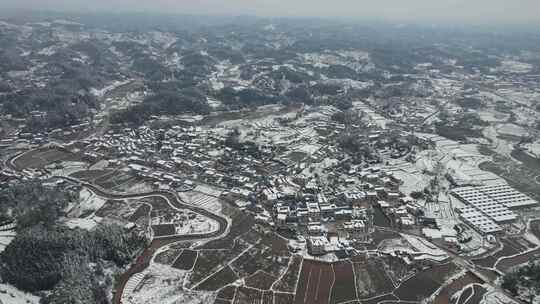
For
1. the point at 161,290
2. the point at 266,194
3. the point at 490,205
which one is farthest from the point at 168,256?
the point at 490,205

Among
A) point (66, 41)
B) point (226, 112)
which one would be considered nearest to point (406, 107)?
point (226, 112)

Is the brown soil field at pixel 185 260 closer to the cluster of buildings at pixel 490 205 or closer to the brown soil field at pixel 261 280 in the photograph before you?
the brown soil field at pixel 261 280

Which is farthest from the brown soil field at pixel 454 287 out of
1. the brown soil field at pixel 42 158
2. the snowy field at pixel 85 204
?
the brown soil field at pixel 42 158

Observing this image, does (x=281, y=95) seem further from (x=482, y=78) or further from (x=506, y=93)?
(x=482, y=78)

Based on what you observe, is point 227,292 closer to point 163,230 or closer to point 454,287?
point 163,230

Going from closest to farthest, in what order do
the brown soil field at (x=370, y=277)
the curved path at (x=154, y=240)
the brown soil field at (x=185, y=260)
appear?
the brown soil field at (x=370, y=277), the curved path at (x=154, y=240), the brown soil field at (x=185, y=260)

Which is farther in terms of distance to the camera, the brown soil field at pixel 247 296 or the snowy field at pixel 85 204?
the snowy field at pixel 85 204

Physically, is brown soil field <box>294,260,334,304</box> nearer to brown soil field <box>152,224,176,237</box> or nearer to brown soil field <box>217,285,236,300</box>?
brown soil field <box>217,285,236,300</box>

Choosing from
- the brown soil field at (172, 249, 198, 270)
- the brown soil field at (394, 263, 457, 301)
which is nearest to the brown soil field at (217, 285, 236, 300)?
the brown soil field at (172, 249, 198, 270)
